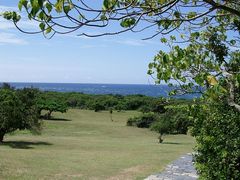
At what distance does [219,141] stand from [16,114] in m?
27.8

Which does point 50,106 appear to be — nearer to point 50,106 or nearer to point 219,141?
point 50,106

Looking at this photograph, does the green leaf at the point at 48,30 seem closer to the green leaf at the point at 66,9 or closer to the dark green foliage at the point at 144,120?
the green leaf at the point at 66,9

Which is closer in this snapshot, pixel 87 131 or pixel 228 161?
pixel 228 161

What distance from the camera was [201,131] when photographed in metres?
11.4

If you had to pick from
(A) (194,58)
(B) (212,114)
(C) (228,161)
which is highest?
(A) (194,58)

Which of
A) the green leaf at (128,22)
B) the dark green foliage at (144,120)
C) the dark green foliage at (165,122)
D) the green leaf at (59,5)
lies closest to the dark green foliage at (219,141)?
the green leaf at (128,22)

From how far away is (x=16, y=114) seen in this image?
120ft

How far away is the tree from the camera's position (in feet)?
118

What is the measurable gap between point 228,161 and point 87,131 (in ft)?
140

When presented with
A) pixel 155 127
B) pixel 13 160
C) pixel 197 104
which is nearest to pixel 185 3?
pixel 197 104

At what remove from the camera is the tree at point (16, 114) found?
118 feet

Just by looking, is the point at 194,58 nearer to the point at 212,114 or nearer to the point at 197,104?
the point at 197,104

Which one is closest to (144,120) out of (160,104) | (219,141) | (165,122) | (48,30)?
(165,122)

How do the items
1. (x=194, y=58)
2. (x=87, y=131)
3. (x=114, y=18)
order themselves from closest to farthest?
(x=114, y=18), (x=194, y=58), (x=87, y=131)
